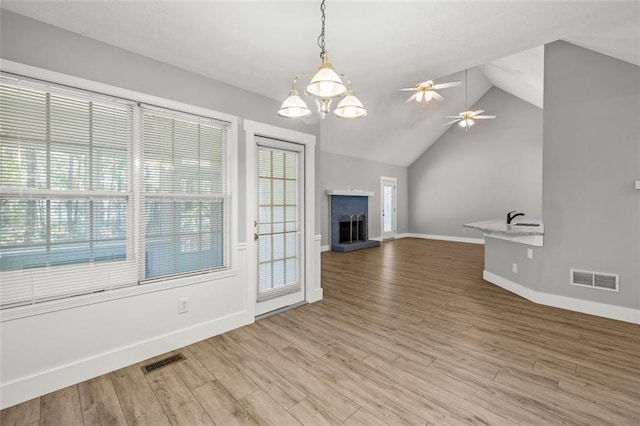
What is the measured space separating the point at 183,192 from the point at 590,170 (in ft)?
14.6

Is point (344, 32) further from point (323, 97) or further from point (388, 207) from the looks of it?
point (388, 207)

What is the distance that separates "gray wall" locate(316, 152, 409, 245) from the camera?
7.75 metres

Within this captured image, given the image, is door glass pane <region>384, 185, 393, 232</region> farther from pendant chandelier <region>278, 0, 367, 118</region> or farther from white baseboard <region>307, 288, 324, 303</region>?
pendant chandelier <region>278, 0, 367, 118</region>

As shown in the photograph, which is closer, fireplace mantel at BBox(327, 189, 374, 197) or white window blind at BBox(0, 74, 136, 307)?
white window blind at BBox(0, 74, 136, 307)

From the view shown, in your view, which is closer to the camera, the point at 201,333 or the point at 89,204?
the point at 89,204

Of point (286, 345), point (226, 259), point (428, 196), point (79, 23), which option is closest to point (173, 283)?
point (226, 259)

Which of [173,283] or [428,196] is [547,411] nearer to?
[173,283]

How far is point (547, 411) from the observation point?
1.77m

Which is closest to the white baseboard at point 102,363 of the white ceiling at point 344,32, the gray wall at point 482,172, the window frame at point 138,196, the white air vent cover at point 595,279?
the window frame at point 138,196

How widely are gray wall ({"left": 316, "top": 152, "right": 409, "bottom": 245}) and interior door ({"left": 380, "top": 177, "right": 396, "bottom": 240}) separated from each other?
8.4 inches

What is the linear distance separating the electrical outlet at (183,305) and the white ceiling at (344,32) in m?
2.17

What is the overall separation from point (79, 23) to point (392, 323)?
3739 millimetres

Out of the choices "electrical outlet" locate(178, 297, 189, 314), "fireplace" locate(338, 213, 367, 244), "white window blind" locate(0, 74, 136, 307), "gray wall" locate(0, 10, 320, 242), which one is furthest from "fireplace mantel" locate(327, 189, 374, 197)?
"white window blind" locate(0, 74, 136, 307)

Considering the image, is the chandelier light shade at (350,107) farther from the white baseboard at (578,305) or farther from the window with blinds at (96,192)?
the white baseboard at (578,305)
